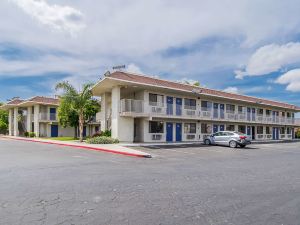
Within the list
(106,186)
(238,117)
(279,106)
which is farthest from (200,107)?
(106,186)

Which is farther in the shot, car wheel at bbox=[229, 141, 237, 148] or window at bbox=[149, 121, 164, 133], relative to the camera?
window at bbox=[149, 121, 164, 133]

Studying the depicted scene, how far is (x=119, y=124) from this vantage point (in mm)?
25266

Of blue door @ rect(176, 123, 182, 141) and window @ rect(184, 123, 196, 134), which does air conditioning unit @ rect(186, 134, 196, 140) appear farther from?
blue door @ rect(176, 123, 182, 141)

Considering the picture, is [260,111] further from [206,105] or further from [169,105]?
[169,105]

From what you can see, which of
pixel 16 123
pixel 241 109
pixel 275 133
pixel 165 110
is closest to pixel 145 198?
Answer: pixel 165 110

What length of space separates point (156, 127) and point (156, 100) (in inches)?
123

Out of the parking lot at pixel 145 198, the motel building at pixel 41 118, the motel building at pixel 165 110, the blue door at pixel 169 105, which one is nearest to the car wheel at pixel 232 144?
the motel building at pixel 165 110

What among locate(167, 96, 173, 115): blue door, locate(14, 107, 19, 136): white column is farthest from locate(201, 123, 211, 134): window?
locate(14, 107, 19, 136): white column

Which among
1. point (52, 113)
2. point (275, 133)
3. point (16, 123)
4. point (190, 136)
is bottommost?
point (275, 133)

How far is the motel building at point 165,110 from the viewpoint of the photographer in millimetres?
25375

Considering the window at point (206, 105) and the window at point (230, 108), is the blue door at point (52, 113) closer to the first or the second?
the window at point (206, 105)

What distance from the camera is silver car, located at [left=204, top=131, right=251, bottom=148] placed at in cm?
2425

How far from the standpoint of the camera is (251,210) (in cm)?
543

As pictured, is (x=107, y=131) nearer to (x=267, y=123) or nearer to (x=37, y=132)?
(x=37, y=132)
